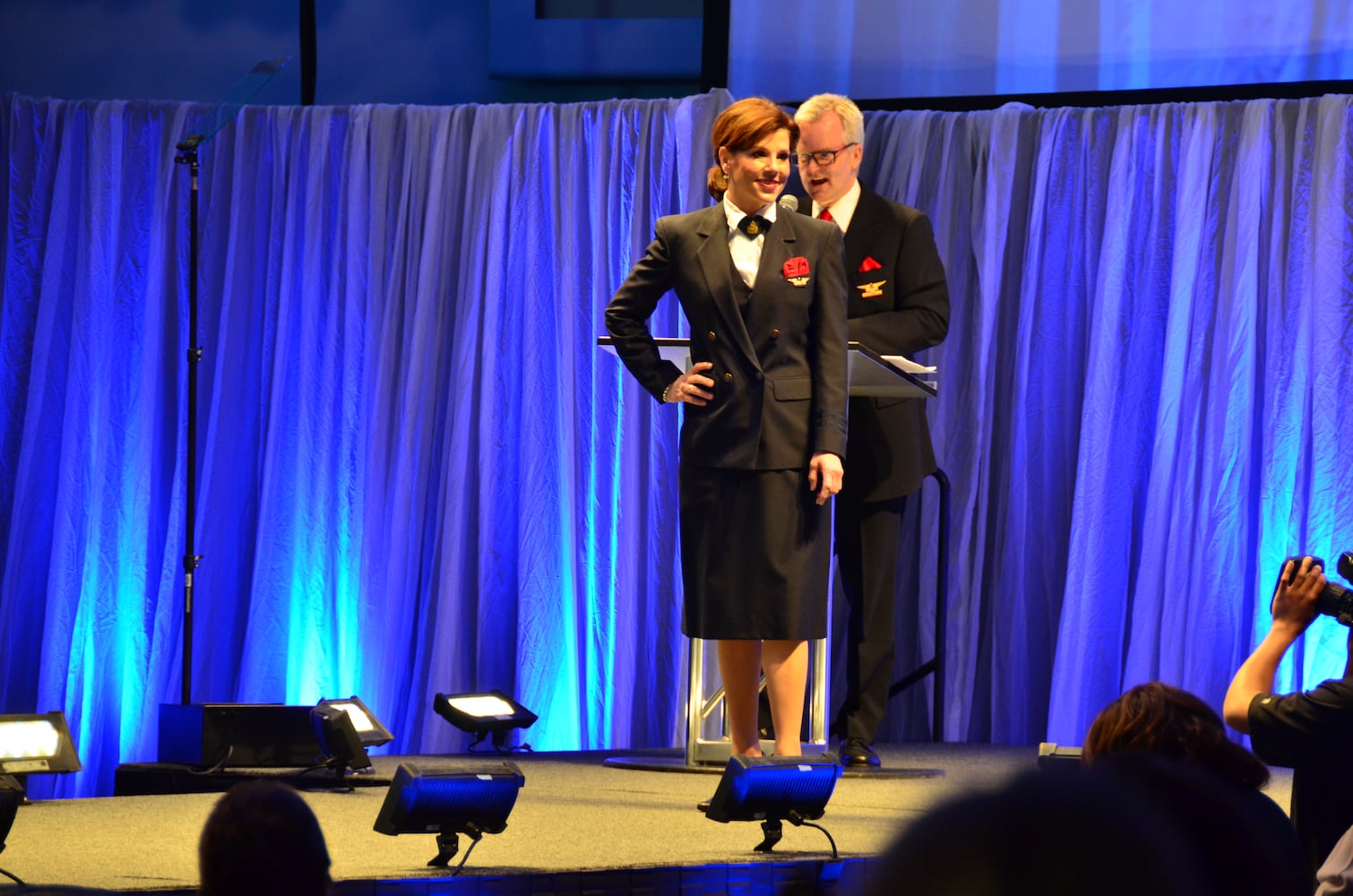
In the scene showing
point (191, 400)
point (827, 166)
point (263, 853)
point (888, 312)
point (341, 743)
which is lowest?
point (341, 743)

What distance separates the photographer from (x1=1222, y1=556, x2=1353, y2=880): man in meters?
2.03

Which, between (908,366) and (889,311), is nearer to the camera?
(908,366)

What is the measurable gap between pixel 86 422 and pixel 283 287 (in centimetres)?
71

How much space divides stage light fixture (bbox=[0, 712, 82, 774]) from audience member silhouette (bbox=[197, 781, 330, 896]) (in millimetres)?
2242

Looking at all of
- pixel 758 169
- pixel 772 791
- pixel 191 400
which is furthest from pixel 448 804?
pixel 191 400

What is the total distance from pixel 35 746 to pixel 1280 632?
2215 mm

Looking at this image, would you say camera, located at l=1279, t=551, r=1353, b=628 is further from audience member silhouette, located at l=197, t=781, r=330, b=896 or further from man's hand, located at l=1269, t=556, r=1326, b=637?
audience member silhouette, located at l=197, t=781, r=330, b=896

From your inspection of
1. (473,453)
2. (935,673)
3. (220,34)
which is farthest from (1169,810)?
(220,34)

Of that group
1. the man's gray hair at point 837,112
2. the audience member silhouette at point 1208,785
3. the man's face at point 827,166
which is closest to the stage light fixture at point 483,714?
the man's face at point 827,166

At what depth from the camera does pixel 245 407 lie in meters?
5.19

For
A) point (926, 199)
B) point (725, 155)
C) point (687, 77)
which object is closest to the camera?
point (725, 155)

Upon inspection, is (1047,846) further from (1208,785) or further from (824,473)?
(824,473)

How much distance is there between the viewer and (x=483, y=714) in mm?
4152

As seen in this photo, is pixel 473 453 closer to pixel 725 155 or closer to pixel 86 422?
pixel 86 422
